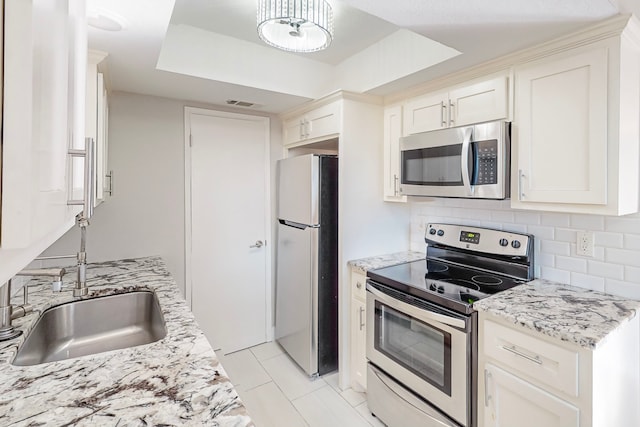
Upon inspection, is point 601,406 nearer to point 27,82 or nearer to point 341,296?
point 341,296

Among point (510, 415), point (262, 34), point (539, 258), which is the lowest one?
point (510, 415)

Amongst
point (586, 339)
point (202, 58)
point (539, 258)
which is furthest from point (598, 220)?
point (202, 58)

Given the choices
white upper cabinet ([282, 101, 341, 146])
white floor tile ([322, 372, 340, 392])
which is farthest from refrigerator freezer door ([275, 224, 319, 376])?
white upper cabinet ([282, 101, 341, 146])

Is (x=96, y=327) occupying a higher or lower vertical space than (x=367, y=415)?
higher

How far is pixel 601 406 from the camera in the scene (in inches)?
49.6

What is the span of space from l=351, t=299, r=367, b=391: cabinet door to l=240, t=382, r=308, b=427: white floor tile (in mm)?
479

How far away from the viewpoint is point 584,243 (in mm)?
1741

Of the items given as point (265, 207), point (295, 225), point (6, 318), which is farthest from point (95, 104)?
point (265, 207)

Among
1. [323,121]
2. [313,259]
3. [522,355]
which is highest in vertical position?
[323,121]

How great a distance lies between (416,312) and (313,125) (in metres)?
1.62

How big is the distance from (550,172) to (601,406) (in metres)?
1.00

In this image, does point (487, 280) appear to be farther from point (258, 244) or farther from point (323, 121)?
point (258, 244)

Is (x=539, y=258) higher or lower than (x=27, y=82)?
lower

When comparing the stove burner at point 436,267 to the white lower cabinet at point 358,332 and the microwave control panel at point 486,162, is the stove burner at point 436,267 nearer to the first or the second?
the white lower cabinet at point 358,332
